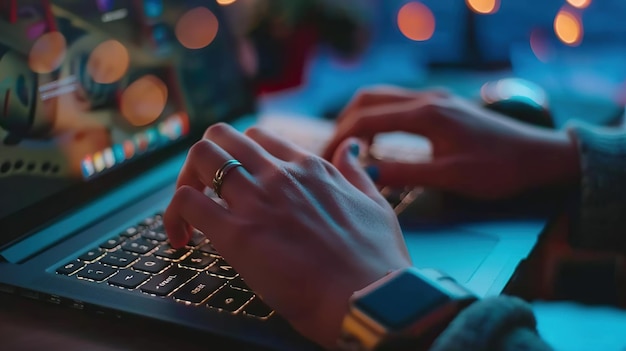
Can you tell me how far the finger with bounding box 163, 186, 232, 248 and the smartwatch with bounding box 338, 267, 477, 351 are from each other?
157 mm

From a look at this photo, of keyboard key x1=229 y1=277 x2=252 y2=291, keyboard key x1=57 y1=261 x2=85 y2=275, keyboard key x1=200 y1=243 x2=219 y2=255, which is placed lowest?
keyboard key x1=229 y1=277 x2=252 y2=291

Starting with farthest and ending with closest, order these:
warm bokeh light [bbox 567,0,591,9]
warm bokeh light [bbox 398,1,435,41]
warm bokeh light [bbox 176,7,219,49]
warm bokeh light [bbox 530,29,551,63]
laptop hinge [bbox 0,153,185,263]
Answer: warm bokeh light [bbox 398,1,435,41] → warm bokeh light [bbox 530,29,551,63] → warm bokeh light [bbox 567,0,591,9] → warm bokeh light [bbox 176,7,219,49] → laptop hinge [bbox 0,153,185,263]

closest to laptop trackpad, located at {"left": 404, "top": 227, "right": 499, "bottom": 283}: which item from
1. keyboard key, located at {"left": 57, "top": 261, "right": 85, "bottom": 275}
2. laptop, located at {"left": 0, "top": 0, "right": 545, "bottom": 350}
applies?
laptop, located at {"left": 0, "top": 0, "right": 545, "bottom": 350}

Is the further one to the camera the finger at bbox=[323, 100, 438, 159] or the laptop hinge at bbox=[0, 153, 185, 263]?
the finger at bbox=[323, 100, 438, 159]

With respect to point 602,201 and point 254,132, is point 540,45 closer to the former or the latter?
point 602,201

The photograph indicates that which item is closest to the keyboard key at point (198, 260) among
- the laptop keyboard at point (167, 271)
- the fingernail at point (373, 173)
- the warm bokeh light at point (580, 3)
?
the laptop keyboard at point (167, 271)

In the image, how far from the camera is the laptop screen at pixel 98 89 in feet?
2.26

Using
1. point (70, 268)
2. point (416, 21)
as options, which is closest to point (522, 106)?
point (70, 268)

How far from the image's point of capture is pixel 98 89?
2.60 ft

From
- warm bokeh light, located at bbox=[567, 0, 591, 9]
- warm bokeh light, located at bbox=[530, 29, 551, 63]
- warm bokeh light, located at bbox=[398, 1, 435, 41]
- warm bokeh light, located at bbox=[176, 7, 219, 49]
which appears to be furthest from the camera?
warm bokeh light, located at bbox=[398, 1, 435, 41]

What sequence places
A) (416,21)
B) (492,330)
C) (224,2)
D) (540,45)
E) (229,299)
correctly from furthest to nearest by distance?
1. (416,21)
2. (540,45)
3. (224,2)
4. (229,299)
5. (492,330)

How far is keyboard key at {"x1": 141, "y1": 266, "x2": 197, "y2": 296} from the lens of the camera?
0.59m

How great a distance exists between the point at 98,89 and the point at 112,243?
0.20 metres

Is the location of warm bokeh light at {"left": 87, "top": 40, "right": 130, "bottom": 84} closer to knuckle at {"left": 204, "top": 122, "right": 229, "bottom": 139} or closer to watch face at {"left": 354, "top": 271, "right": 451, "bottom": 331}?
knuckle at {"left": 204, "top": 122, "right": 229, "bottom": 139}
